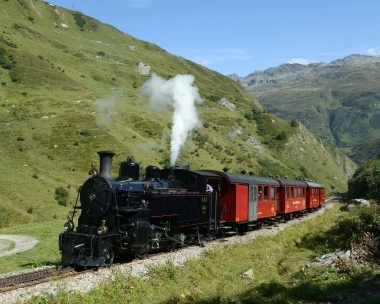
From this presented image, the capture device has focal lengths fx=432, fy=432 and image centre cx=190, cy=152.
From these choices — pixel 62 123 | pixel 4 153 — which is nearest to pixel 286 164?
pixel 62 123

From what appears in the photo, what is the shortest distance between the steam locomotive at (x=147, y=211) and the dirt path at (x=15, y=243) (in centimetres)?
778

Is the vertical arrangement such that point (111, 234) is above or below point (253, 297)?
above

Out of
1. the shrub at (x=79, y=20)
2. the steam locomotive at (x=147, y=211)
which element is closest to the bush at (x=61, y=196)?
the steam locomotive at (x=147, y=211)

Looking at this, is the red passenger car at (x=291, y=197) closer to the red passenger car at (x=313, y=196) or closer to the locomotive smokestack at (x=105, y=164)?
the red passenger car at (x=313, y=196)

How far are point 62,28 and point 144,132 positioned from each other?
98071mm

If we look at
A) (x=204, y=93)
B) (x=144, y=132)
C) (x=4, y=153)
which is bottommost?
(x=4, y=153)

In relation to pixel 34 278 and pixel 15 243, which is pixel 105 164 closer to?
pixel 34 278

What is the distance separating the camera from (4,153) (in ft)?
172

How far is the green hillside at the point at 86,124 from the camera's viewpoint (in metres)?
49.5

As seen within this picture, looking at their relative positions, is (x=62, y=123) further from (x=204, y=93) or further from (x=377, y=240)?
(x=204, y=93)

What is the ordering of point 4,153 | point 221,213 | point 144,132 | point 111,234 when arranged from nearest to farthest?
point 111,234 → point 221,213 → point 4,153 → point 144,132

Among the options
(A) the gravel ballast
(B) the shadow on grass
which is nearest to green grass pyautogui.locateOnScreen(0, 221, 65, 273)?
(A) the gravel ballast

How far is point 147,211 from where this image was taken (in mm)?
15719

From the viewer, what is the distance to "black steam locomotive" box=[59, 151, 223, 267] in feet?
46.9
